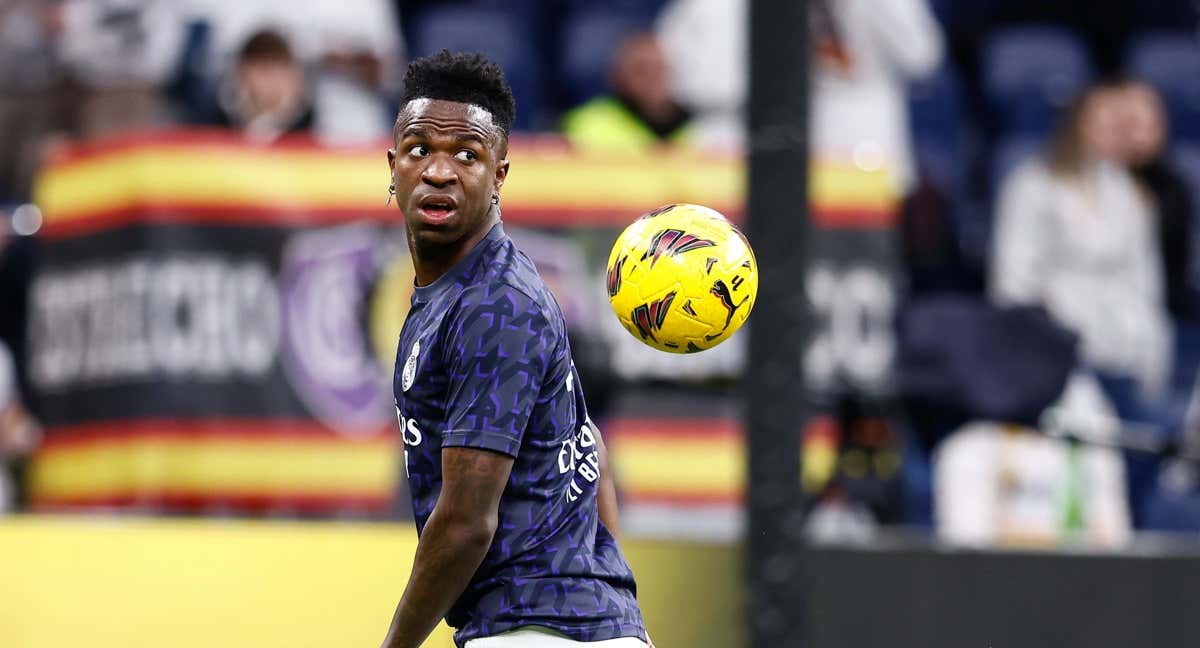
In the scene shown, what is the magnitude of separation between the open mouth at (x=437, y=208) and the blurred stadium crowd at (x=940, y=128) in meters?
4.06

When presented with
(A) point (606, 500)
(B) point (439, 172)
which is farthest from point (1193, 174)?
(B) point (439, 172)

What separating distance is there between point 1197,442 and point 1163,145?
8.39ft

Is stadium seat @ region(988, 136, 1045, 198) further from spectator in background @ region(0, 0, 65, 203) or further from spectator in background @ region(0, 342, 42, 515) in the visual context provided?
spectator in background @ region(0, 342, 42, 515)

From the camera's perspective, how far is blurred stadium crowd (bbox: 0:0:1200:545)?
8422 mm

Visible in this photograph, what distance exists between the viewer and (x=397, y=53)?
33.7ft

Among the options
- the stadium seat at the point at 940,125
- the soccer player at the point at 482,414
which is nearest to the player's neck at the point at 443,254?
the soccer player at the point at 482,414

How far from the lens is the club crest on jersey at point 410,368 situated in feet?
12.7

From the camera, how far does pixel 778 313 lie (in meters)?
5.82

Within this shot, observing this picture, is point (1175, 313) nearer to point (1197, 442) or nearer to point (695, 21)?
point (1197, 442)

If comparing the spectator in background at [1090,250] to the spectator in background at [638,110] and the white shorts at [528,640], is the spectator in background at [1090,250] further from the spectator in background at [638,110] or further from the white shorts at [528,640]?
the white shorts at [528,640]

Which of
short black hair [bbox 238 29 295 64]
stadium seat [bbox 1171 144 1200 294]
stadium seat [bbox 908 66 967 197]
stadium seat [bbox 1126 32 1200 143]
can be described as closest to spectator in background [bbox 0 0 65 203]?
short black hair [bbox 238 29 295 64]

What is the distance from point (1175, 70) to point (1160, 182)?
1.96 metres

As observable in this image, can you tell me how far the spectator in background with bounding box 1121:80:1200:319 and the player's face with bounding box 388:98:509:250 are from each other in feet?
25.0

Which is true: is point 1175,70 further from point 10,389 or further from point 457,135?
point 457,135
